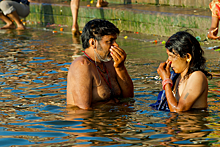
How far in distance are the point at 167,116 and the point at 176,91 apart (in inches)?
15.3

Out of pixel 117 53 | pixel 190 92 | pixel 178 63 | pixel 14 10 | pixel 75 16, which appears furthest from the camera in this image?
pixel 14 10

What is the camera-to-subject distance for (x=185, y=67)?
186 inches

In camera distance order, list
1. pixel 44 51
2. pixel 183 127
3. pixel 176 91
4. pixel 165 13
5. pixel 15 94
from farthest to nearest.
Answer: pixel 165 13 → pixel 44 51 → pixel 15 94 → pixel 176 91 → pixel 183 127

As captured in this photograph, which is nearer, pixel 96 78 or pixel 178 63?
pixel 178 63

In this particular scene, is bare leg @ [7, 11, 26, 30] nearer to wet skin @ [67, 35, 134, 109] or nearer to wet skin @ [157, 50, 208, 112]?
wet skin @ [67, 35, 134, 109]

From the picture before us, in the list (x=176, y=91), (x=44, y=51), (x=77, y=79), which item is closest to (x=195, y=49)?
(x=176, y=91)

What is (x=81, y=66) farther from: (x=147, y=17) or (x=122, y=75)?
(x=147, y=17)

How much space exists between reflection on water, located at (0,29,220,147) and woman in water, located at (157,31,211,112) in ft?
0.48

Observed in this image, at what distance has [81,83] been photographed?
4.73 meters

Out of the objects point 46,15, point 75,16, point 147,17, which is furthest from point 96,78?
point 46,15

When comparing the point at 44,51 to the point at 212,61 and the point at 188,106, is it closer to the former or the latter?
the point at 212,61

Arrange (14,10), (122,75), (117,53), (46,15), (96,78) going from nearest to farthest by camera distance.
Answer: (117,53) → (96,78) → (122,75) → (14,10) → (46,15)

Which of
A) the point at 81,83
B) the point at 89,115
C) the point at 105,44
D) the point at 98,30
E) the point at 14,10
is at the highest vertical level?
the point at 14,10

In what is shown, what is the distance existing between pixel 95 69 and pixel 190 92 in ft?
4.02
